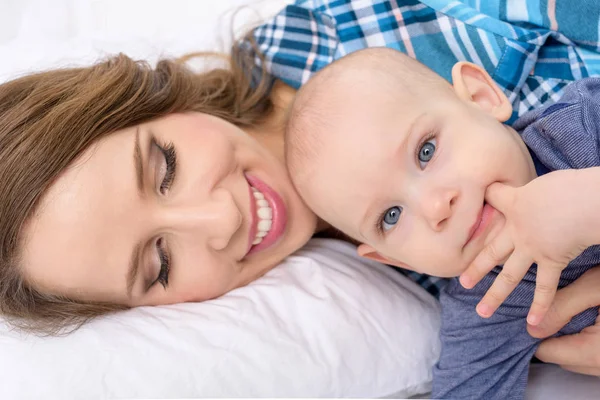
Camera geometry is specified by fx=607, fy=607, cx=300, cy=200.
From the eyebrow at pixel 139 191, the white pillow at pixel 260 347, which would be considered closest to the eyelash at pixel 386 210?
the white pillow at pixel 260 347

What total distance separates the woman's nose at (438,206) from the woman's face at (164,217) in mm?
386

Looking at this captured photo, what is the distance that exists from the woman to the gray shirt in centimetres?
27

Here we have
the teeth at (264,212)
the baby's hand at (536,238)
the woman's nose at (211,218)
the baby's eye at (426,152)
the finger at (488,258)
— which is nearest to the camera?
the baby's hand at (536,238)

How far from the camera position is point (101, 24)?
6.89 ft

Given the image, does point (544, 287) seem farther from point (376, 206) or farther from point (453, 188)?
point (376, 206)

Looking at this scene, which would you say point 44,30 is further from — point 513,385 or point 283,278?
point 513,385

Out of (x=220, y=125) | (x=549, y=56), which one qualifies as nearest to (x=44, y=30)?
(x=220, y=125)

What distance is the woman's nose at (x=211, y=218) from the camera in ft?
4.02

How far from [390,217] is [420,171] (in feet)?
0.39

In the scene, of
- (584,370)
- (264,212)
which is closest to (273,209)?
(264,212)

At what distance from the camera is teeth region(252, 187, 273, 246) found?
1338mm

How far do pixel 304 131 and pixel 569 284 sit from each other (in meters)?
0.60

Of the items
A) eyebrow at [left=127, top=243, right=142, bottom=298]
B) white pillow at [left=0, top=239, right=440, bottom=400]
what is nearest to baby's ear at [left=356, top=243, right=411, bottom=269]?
white pillow at [left=0, top=239, right=440, bottom=400]

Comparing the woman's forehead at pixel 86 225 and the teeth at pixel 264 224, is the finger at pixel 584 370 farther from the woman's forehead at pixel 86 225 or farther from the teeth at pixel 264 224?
the woman's forehead at pixel 86 225
